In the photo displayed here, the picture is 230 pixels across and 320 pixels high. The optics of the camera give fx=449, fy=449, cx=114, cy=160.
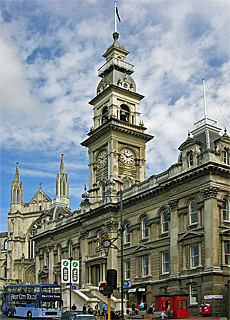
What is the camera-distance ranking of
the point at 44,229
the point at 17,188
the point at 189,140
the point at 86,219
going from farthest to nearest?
the point at 17,188
the point at 44,229
the point at 86,219
the point at 189,140

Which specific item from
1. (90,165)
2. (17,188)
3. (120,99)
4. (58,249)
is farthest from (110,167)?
(17,188)

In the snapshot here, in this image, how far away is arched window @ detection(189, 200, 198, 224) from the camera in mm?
40756

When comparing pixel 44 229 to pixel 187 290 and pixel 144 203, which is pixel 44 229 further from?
pixel 187 290

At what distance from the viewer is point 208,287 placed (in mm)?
36781

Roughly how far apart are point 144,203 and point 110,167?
476 inches

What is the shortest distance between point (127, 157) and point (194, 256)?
23.8 meters

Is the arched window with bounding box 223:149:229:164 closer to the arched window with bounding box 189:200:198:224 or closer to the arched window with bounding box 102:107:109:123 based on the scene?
the arched window with bounding box 189:200:198:224

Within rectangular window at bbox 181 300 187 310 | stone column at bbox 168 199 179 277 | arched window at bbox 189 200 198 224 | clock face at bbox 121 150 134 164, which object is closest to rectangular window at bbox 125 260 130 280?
stone column at bbox 168 199 179 277

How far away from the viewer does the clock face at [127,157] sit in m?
60.9

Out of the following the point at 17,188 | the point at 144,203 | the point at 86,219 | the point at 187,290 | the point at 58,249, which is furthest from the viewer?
the point at 17,188

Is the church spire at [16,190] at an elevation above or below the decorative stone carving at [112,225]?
above

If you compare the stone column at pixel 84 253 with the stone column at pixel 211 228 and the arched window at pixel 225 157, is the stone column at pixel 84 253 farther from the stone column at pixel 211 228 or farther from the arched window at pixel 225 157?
the arched window at pixel 225 157

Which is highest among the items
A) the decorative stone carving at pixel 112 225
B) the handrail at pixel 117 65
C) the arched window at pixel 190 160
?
the handrail at pixel 117 65

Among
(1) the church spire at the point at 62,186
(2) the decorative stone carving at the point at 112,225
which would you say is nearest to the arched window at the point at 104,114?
(2) the decorative stone carving at the point at 112,225
